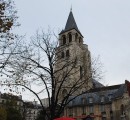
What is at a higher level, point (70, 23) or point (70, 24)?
point (70, 23)

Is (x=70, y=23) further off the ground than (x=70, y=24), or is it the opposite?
(x=70, y=23)

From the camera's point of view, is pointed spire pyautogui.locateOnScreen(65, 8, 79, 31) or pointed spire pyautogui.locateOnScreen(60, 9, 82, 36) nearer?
pointed spire pyautogui.locateOnScreen(60, 9, 82, 36)

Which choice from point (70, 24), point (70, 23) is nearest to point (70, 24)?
point (70, 24)

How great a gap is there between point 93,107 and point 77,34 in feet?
110

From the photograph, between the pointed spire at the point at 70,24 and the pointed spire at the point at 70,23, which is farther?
the pointed spire at the point at 70,23

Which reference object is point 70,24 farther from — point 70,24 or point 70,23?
point 70,23

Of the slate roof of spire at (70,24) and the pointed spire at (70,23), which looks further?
the pointed spire at (70,23)

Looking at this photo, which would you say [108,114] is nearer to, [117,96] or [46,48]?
[117,96]

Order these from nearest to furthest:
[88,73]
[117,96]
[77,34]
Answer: [88,73] < [117,96] < [77,34]

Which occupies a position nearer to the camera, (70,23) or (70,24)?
(70,24)

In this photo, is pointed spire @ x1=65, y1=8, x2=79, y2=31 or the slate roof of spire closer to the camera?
the slate roof of spire

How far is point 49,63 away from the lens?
86.1 ft

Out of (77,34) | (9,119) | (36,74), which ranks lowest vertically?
(9,119)

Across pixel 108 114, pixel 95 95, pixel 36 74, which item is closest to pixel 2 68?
pixel 36 74
